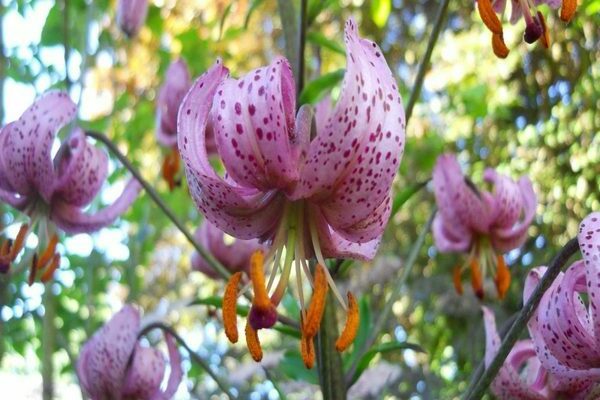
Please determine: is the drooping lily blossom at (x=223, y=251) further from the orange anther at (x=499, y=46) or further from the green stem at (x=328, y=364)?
the orange anther at (x=499, y=46)

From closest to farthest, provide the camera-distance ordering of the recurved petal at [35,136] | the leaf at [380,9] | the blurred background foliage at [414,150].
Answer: the recurved petal at [35,136], the leaf at [380,9], the blurred background foliage at [414,150]

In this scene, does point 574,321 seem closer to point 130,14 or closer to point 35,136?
point 35,136

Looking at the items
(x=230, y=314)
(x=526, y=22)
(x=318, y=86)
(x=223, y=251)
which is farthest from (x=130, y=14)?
(x=230, y=314)

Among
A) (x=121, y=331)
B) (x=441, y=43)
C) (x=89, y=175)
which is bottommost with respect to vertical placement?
(x=121, y=331)

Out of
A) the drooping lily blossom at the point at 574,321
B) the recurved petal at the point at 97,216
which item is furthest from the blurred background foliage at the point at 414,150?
the drooping lily blossom at the point at 574,321

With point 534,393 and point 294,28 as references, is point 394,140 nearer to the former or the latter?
point 534,393

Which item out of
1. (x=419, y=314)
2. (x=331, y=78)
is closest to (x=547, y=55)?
(x=419, y=314)
